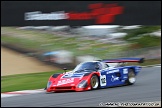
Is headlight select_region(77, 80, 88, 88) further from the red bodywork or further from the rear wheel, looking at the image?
the rear wheel

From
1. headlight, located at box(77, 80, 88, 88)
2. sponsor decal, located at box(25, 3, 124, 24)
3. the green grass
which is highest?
sponsor decal, located at box(25, 3, 124, 24)

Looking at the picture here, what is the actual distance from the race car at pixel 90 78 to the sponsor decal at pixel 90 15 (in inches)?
179

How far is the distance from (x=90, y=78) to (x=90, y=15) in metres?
6.52

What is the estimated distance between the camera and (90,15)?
17.4 m

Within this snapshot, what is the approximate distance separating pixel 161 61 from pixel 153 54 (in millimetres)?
1111

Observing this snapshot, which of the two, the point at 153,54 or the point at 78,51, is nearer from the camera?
the point at 78,51

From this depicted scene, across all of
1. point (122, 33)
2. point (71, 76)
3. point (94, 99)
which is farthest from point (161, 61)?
point (94, 99)

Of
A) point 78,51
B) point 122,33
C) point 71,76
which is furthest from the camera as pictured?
point 122,33

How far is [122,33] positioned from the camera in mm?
25047

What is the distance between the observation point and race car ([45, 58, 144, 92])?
11172 mm

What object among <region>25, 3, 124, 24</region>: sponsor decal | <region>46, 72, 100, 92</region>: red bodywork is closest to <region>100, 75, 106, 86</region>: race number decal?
<region>46, 72, 100, 92</region>: red bodywork

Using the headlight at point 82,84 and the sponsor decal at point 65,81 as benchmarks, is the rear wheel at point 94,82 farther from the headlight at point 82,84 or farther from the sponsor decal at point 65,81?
the sponsor decal at point 65,81

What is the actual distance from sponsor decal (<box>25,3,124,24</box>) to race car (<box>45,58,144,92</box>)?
14.9 ft

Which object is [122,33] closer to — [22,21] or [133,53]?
[133,53]
